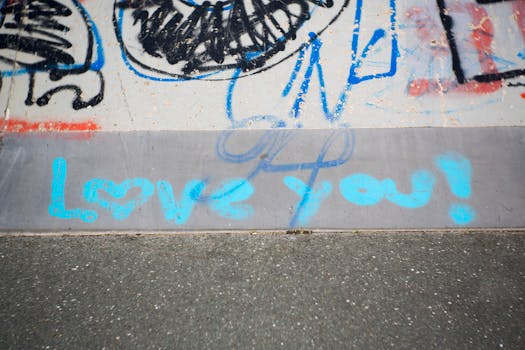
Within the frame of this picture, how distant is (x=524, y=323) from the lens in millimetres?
2059

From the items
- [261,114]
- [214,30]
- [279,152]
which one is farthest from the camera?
[214,30]

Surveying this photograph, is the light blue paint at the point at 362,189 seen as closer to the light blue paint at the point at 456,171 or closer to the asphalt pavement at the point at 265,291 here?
the asphalt pavement at the point at 265,291

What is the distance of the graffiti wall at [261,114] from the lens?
10.4ft

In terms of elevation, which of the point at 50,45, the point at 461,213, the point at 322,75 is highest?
the point at 50,45

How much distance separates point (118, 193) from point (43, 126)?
1.30 metres

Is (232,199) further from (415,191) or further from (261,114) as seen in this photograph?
(415,191)

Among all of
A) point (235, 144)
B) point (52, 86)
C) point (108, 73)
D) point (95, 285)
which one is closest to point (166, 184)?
point (235, 144)

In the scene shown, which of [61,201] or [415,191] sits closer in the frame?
[415,191]

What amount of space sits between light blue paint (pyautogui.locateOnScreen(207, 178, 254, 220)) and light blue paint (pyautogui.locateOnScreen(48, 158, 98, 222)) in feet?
3.92

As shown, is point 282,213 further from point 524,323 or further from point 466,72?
point 466,72

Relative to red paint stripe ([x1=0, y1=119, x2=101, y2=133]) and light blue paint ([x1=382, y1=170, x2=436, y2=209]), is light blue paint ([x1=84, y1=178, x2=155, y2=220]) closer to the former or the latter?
red paint stripe ([x1=0, y1=119, x2=101, y2=133])

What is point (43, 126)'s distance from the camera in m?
3.65

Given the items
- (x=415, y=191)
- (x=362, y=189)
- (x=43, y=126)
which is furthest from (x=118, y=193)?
(x=415, y=191)

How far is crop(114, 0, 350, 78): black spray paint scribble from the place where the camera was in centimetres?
383
